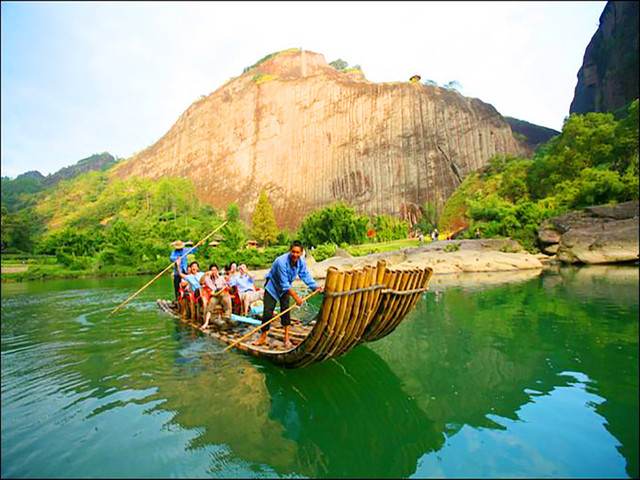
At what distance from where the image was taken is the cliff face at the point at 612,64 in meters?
33.7

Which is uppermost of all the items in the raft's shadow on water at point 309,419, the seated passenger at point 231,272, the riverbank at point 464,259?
the seated passenger at point 231,272

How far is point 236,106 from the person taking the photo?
55875 millimetres

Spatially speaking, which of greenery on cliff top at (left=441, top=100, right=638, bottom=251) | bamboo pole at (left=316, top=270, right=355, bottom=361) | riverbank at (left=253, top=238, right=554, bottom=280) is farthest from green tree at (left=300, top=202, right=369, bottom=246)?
bamboo pole at (left=316, top=270, right=355, bottom=361)

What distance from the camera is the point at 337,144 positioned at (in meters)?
50.1

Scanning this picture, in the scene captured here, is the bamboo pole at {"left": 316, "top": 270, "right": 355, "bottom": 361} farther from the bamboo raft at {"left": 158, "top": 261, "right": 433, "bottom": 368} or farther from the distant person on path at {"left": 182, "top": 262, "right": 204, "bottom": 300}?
the distant person on path at {"left": 182, "top": 262, "right": 204, "bottom": 300}

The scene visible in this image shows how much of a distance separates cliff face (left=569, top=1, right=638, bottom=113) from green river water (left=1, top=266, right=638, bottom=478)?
3695 centimetres

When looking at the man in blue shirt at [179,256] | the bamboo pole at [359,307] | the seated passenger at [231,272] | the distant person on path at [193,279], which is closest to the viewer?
the bamboo pole at [359,307]

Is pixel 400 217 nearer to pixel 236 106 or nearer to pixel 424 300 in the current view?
pixel 236 106

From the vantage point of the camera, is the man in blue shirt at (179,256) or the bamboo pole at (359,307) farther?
the man in blue shirt at (179,256)

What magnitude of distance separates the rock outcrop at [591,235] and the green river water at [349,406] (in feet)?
25.3

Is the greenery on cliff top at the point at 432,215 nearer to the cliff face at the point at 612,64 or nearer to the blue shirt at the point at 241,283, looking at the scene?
the cliff face at the point at 612,64

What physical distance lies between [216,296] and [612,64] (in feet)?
151

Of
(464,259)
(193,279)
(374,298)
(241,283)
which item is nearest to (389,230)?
(464,259)

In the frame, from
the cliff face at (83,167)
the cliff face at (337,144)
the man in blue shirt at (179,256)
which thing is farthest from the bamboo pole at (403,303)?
the cliff face at (83,167)
